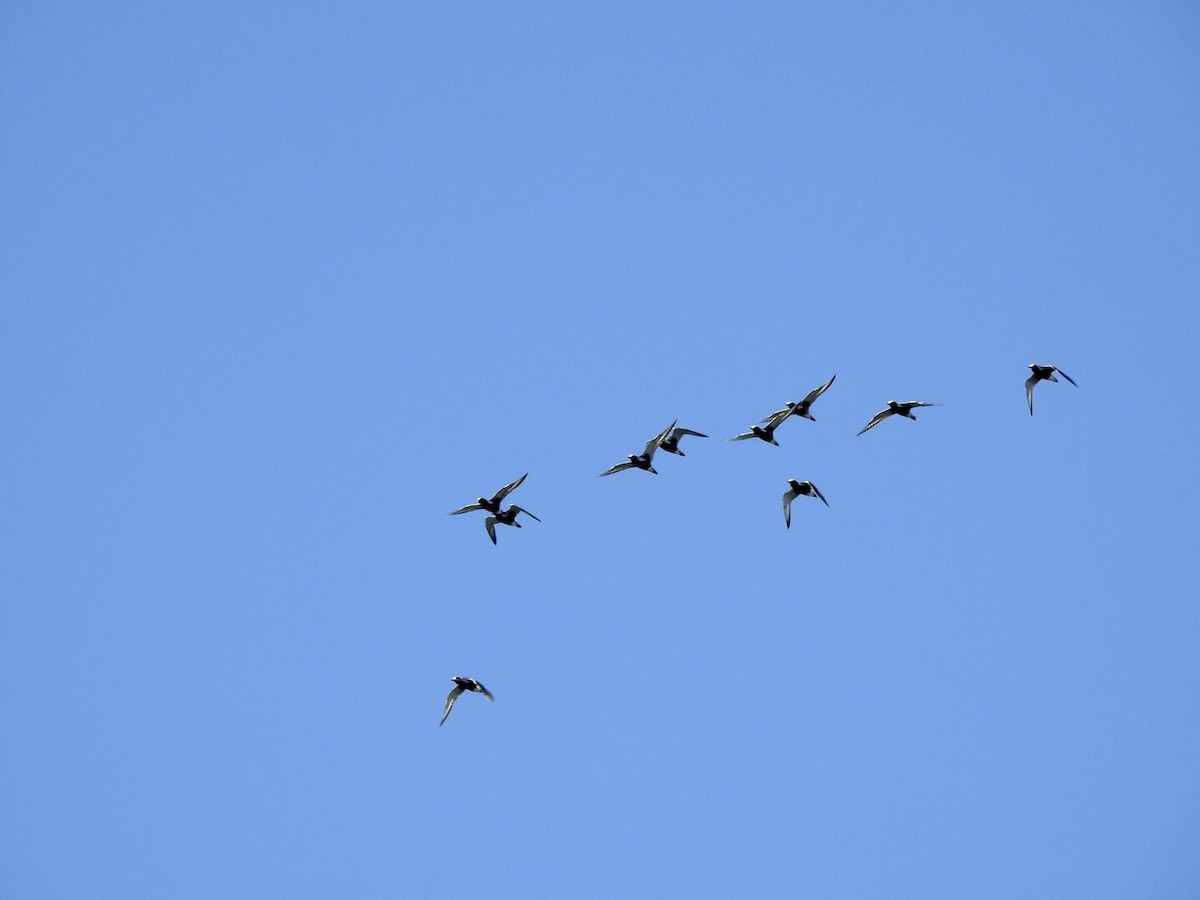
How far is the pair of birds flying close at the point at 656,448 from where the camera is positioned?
6544 cm

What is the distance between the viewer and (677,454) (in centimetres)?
6650

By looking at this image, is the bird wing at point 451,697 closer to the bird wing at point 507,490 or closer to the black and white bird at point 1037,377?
the bird wing at point 507,490

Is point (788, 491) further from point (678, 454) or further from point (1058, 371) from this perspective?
point (1058, 371)

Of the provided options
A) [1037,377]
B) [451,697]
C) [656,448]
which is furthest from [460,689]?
[1037,377]

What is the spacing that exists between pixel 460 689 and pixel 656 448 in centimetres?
1588

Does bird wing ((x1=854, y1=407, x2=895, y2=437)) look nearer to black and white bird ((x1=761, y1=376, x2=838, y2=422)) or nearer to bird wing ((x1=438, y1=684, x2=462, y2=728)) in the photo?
black and white bird ((x1=761, y1=376, x2=838, y2=422))

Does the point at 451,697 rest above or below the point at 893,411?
below

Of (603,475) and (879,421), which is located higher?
(879,421)

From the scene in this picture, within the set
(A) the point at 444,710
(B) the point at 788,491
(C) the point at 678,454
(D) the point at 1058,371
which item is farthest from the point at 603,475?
(D) the point at 1058,371

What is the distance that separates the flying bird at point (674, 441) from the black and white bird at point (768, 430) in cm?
245

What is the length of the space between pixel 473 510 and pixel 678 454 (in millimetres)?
10898

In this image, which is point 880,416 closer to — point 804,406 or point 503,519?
point 804,406

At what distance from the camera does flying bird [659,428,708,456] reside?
66.3 meters

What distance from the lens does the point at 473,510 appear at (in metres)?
65.8
